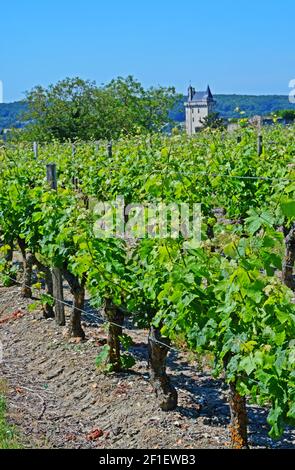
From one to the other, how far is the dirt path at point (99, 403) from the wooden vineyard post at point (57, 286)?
→ 0.90 ft

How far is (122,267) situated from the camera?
16.7ft

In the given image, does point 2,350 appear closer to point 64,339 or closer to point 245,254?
point 64,339

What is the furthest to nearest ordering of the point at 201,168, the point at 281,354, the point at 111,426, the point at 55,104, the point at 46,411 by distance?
the point at 55,104, the point at 201,168, the point at 46,411, the point at 111,426, the point at 281,354

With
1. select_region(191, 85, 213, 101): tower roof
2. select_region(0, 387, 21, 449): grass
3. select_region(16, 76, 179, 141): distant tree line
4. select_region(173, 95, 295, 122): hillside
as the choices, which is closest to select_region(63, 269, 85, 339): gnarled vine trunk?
select_region(0, 387, 21, 449): grass

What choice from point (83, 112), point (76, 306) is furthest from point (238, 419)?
point (83, 112)

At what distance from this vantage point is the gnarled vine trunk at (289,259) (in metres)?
8.26

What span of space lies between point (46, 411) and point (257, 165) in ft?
14.6

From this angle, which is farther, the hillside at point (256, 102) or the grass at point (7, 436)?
the hillside at point (256, 102)

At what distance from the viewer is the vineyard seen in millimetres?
3510

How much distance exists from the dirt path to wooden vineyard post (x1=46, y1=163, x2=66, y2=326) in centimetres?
27

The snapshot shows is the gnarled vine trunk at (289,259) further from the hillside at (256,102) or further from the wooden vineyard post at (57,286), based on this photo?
the hillside at (256,102)

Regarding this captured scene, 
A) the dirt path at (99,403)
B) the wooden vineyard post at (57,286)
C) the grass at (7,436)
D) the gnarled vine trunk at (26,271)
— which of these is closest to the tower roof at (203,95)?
the gnarled vine trunk at (26,271)

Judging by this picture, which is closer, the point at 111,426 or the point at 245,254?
the point at 245,254
